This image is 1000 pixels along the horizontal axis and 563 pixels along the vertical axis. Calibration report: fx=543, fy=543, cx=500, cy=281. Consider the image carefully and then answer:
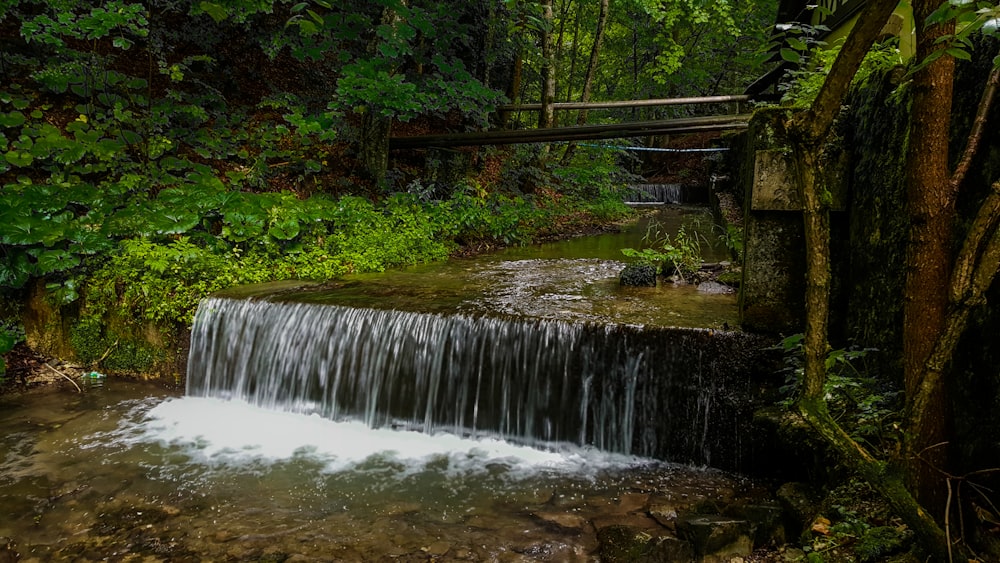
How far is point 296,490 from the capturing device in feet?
12.2

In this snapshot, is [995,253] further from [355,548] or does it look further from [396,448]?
[396,448]

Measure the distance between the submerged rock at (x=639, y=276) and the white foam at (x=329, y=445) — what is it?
2297 millimetres

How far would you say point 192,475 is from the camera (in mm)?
3891

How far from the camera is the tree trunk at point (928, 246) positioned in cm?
200

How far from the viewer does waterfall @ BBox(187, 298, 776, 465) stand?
403 cm

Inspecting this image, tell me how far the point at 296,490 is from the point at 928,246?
12.4 feet

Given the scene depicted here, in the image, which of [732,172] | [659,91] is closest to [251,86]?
[732,172]

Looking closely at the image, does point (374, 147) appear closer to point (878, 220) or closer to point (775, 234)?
point (775, 234)

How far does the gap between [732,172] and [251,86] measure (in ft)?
37.0

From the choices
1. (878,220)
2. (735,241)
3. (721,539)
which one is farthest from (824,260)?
(735,241)

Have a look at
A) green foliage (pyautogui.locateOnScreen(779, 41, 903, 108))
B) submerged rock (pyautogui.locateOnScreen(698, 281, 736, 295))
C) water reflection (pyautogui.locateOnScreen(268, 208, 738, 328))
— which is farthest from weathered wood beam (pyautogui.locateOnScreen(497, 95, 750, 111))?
green foliage (pyautogui.locateOnScreen(779, 41, 903, 108))

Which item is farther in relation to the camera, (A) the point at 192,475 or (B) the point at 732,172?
(B) the point at 732,172

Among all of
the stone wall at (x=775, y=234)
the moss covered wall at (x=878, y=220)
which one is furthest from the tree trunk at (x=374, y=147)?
the moss covered wall at (x=878, y=220)

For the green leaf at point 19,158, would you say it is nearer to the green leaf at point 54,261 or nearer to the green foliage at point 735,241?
the green leaf at point 54,261
